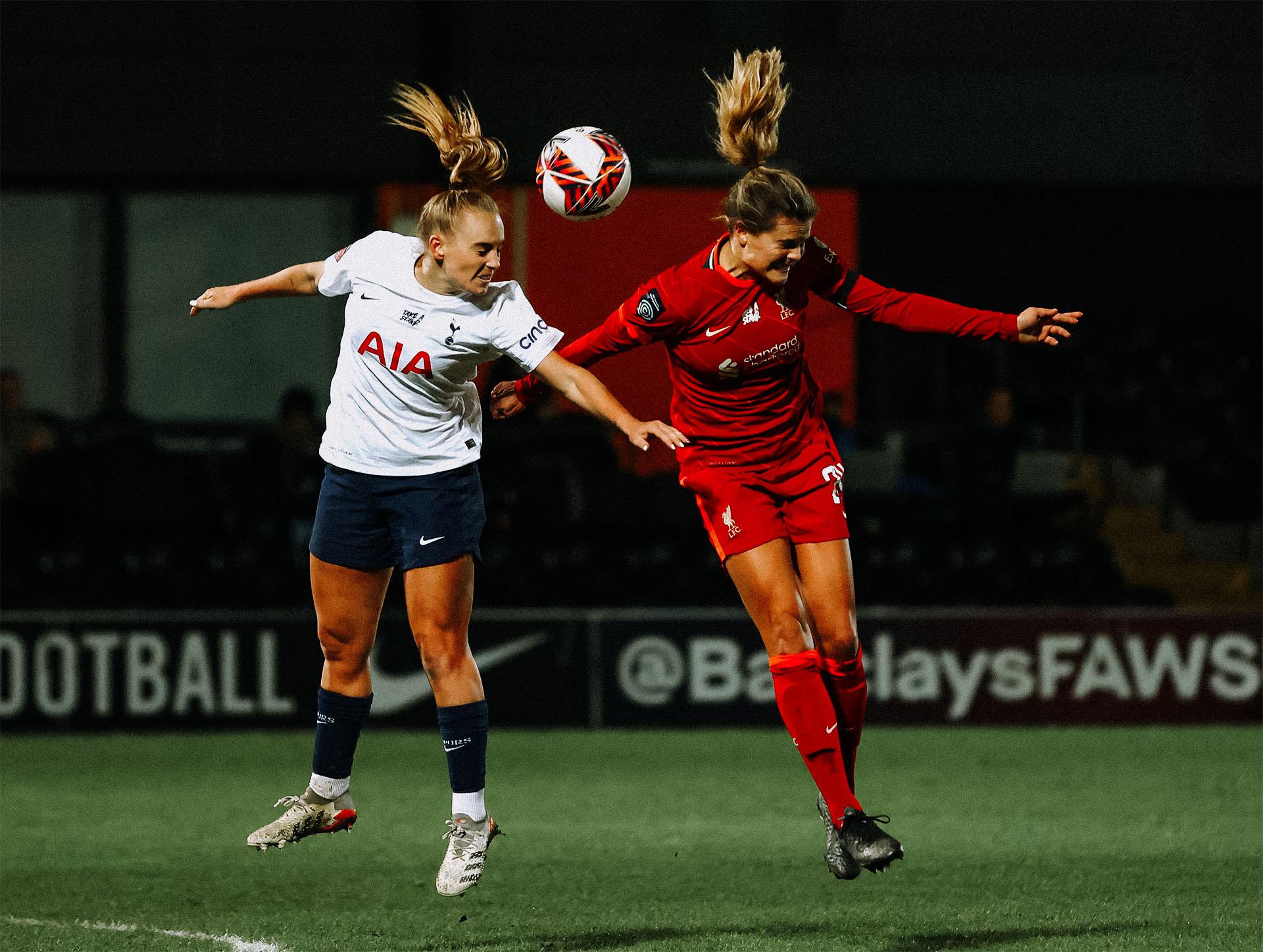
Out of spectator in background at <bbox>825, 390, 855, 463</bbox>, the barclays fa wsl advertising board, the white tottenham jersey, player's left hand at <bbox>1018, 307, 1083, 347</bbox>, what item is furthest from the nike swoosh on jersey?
player's left hand at <bbox>1018, 307, 1083, 347</bbox>

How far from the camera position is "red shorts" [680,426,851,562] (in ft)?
17.4

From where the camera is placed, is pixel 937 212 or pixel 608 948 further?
pixel 937 212

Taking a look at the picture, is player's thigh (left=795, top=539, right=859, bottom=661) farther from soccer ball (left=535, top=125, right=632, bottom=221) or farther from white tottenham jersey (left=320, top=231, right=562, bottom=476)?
soccer ball (left=535, top=125, right=632, bottom=221)

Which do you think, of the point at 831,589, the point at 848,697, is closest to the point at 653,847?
the point at 848,697

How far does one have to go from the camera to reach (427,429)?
16.4ft

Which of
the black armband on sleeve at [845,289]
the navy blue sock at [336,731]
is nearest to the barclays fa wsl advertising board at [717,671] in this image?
the navy blue sock at [336,731]

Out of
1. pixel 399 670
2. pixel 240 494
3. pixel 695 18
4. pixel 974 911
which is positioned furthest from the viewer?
pixel 695 18

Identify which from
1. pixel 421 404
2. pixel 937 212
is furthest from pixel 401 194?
pixel 421 404

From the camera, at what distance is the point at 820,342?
45.2ft

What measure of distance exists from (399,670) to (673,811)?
8.85ft

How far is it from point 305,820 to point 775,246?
2.05 m

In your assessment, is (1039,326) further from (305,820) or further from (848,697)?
(305,820)

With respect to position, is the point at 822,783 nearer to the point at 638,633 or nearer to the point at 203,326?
the point at 638,633

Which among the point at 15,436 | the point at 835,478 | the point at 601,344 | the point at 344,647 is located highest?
the point at 601,344
